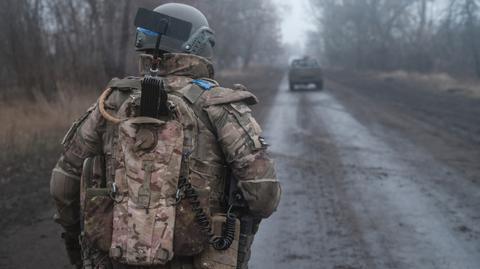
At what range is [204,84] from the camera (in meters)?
2.27

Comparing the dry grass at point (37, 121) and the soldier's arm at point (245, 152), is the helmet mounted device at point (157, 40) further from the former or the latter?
the dry grass at point (37, 121)

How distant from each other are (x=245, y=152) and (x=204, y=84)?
319 mm

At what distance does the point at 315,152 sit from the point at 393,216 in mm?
3944

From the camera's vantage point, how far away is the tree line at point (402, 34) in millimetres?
29219

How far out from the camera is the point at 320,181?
24.3ft

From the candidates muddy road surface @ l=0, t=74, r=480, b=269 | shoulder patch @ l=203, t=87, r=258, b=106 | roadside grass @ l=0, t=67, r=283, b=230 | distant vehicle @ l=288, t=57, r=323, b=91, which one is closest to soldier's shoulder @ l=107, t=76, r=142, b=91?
shoulder patch @ l=203, t=87, r=258, b=106

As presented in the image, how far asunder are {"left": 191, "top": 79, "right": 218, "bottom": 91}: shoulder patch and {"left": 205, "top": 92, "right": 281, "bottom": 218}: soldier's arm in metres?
0.10

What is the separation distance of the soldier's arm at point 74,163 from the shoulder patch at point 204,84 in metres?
0.40

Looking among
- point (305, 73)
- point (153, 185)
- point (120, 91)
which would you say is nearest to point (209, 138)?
point (153, 185)

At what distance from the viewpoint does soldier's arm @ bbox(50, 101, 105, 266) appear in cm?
231

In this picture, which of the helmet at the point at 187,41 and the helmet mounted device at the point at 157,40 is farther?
the helmet at the point at 187,41

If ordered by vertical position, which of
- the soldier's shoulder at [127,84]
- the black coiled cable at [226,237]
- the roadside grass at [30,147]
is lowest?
the roadside grass at [30,147]

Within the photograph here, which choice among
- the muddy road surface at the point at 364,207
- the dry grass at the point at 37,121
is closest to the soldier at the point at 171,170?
the muddy road surface at the point at 364,207

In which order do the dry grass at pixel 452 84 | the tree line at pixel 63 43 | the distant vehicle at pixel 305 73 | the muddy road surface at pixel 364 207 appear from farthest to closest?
the distant vehicle at pixel 305 73
the dry grass at pixel 452 84
the tree line at pixel 63 43
the muddy road surface at pixel 364 207
